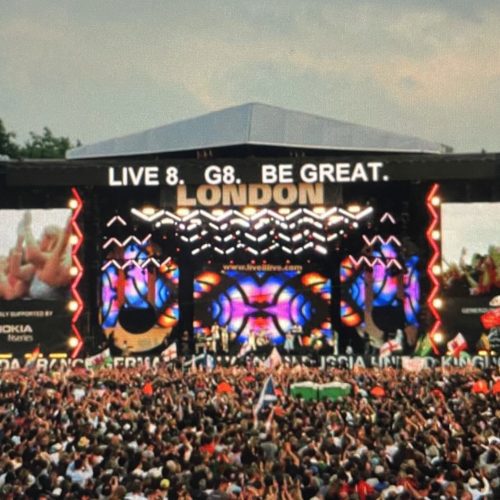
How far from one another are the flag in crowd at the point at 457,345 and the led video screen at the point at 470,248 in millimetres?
1143

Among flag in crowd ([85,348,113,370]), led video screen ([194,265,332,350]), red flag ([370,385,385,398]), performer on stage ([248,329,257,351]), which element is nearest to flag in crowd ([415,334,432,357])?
led video screen ([194,265,332,350])

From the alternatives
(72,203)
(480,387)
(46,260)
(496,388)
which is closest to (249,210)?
(72,203)

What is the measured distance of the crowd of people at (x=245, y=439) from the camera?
14.0m

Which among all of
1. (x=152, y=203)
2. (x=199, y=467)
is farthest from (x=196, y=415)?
(x=152, y=203)

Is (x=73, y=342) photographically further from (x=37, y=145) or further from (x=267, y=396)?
(x=37, y=145)

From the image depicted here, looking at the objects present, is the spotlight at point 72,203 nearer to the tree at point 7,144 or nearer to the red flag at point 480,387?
the red flag at point 480,387

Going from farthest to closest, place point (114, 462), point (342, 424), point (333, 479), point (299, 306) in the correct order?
point (299, 306) < point (342, 424) < point (114, 462) < point (333, 479)

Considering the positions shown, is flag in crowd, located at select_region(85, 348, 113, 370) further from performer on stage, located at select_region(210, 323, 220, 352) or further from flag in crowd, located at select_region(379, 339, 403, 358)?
flag in crowd, located at select_region(379, 339, 403, 358)

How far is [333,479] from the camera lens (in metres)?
13.9

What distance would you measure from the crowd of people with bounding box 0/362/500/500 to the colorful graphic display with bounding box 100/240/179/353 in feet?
25.0

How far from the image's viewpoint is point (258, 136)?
105 feet

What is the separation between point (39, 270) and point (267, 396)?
11235 mm

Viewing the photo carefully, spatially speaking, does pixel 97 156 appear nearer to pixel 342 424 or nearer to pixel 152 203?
pixel 152 203

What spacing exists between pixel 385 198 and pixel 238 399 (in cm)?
1084
